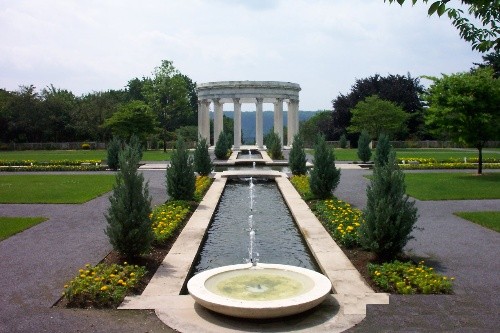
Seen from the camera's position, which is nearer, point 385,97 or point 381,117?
point 381,117

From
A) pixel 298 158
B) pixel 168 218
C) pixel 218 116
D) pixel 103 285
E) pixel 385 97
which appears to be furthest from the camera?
pixel 385 97

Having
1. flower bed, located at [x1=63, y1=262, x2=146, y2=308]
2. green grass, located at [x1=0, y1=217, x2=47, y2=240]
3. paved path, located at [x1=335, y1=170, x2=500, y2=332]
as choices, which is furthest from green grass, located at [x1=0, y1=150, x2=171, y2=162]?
flower bed, located at [x1=63, y1=262, x2=146, y2=308]

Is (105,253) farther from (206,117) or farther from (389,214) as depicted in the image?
(206,117)

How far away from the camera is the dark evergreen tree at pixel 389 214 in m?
12.3

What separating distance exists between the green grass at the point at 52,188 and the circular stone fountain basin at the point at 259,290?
14240 mm

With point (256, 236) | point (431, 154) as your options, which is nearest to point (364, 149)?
point (431, 154)

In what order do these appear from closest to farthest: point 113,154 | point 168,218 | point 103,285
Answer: point 103,285 → point 168,218 → point 113,154

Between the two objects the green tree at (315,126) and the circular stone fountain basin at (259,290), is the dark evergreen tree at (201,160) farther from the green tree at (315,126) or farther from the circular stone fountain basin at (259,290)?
the green tree at (315,126)

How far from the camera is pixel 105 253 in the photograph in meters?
13.6

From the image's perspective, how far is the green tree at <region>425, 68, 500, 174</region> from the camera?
3166 cm

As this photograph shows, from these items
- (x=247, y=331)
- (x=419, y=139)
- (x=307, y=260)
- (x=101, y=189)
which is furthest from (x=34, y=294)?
(x=419, y=139)

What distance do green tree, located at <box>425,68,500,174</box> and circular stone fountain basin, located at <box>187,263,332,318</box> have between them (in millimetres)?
24209

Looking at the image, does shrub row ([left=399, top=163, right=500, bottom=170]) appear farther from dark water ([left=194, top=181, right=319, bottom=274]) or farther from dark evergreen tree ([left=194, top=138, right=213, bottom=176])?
dark water ([left=194, top=181, right=319, bottom=274])

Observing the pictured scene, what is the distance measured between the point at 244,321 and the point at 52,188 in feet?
71.7
